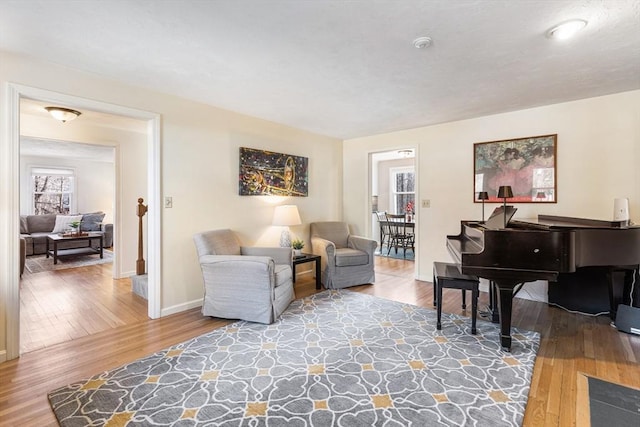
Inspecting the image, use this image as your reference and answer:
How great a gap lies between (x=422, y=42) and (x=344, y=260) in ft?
9.06

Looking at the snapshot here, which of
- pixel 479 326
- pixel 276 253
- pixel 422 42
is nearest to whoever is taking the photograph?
pixel 422 42

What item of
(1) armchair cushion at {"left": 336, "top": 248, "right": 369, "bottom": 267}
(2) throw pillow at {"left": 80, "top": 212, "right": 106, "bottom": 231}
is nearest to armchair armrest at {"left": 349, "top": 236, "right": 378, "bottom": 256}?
(1) armchair cushion at {"left": 336, "top": 248, "right": 369, "bottom": 267}

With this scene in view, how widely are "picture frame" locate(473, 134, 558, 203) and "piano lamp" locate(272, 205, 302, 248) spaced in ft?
8.18

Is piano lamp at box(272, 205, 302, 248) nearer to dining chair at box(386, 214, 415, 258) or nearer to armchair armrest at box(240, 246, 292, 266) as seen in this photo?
armchair armrest at box(240, 246, 292, 266)

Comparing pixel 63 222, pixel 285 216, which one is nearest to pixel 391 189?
pixel 285 216

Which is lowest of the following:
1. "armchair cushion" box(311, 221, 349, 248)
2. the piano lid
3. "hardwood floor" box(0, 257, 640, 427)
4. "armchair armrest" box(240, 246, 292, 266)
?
"hardwood floor" box(0, 257, 640, 427)

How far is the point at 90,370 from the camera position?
2146 millimetres

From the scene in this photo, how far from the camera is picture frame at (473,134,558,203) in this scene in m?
3.60

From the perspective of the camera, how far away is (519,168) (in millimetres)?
3773

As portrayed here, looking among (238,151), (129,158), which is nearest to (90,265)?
(129,158)

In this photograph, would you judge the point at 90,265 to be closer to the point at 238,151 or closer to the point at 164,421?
the point at 238,151

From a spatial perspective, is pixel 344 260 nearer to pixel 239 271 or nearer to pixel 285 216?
pixel 285 216

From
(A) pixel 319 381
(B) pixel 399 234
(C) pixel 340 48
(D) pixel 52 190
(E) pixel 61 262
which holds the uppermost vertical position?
(C) pixel 340 48

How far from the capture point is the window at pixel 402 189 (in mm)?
7903
